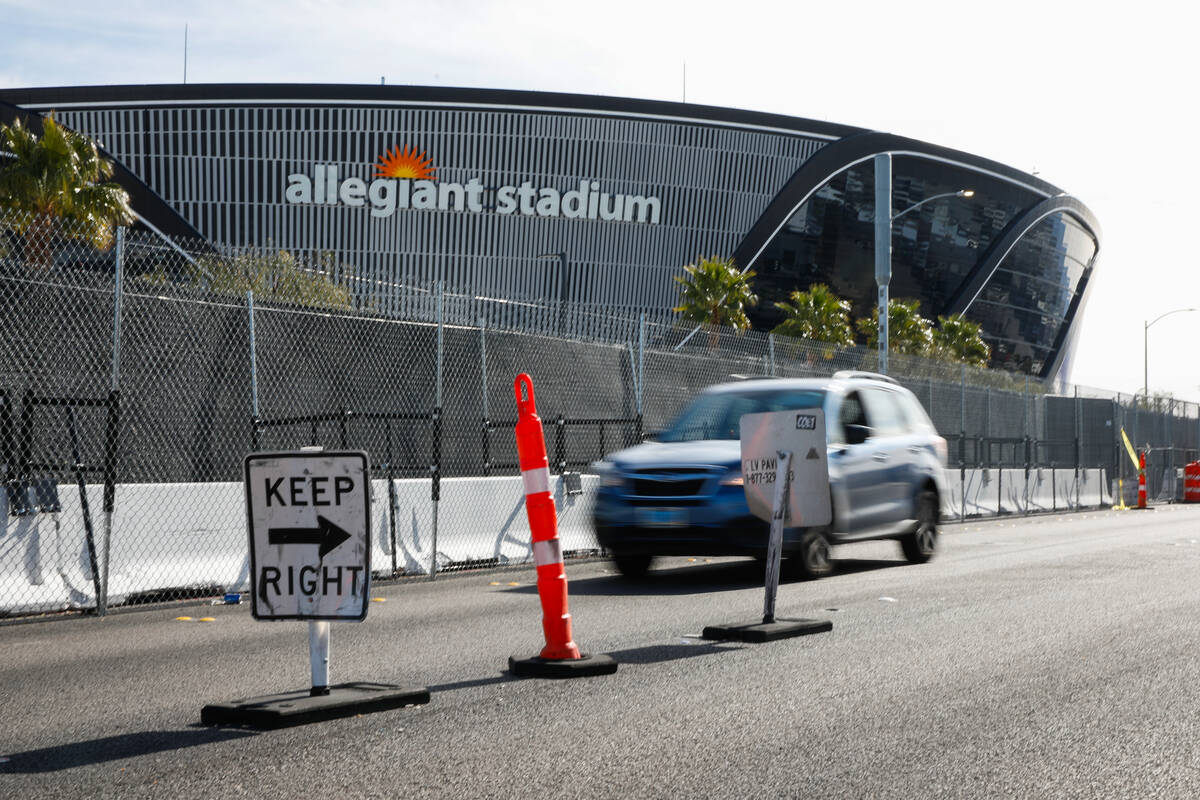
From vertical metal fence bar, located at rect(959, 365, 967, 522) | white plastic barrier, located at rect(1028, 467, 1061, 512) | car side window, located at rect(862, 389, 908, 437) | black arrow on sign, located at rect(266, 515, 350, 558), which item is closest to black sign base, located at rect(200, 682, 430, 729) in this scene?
black arrow on sign, located at rect(266, 515, 350, 558)

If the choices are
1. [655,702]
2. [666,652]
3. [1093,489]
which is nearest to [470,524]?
[666,652]

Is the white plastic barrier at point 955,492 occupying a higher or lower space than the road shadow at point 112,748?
lower

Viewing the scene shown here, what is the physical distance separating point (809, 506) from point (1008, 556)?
669cm

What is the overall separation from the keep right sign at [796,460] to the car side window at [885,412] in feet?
14.9

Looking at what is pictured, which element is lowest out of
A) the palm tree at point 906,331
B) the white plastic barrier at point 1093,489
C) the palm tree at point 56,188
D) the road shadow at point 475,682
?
the white plastic barrier at point 1093,489

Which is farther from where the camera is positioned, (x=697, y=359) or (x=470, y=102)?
(x=470, y=102)

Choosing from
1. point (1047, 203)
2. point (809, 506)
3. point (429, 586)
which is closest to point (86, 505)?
point (429, 586)

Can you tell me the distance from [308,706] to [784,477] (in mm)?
3766

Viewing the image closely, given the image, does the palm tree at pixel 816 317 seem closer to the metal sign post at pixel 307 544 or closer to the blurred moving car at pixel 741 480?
the blurred moving car at pixel 741 480

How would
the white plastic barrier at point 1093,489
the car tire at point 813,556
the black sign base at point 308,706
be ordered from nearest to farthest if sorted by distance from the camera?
the black sign base at point 308,706 < the car tire at point 813,556 < the white plastic barrier at point 1093,489

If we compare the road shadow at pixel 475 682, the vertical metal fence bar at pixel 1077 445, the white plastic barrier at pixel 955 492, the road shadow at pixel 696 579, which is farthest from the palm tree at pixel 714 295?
the road shadow at pixel 475 682

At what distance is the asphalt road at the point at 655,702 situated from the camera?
4.68m

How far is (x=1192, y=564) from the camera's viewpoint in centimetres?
1359

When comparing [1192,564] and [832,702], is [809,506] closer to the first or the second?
[832,702]
